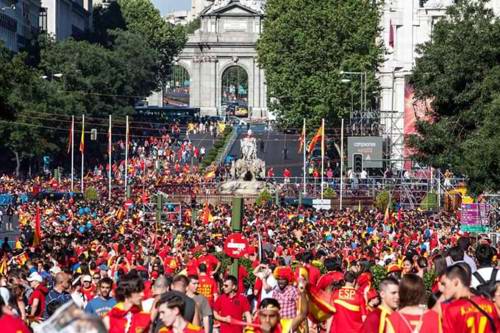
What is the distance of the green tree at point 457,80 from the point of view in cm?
5219

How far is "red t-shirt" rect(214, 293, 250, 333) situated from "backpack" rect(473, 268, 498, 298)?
3.47 m

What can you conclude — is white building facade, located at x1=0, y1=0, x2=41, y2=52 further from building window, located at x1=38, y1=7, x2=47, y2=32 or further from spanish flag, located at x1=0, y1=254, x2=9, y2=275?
spanish flag, located at x1=0, y1=254, x2=9, y2=275

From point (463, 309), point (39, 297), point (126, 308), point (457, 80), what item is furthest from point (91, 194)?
point (463, 309)

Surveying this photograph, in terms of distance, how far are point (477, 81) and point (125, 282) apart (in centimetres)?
3782

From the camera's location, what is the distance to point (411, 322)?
13.8m

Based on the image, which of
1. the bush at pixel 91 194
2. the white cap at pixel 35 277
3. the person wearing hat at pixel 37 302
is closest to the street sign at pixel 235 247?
the white cap at pixel 35 277

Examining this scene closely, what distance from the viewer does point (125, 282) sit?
52.1 feet

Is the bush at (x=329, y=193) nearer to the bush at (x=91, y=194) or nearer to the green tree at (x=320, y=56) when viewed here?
the bush at (x=91, y=194)

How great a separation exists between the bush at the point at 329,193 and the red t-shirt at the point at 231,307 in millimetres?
55658

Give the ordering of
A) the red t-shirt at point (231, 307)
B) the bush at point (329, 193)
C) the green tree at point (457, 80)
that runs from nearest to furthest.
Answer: the red t-shirt at point (231, 307) → the green tree at point (457, 80) → the bush at point (329, 193)

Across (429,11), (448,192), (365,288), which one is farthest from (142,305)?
(429,11)

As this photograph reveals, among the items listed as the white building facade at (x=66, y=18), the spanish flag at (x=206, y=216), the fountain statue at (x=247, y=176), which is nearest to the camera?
the spanish flag at (x=206, y=216)

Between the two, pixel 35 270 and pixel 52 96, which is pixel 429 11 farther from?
pixel 35 270

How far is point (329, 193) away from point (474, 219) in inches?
1476
